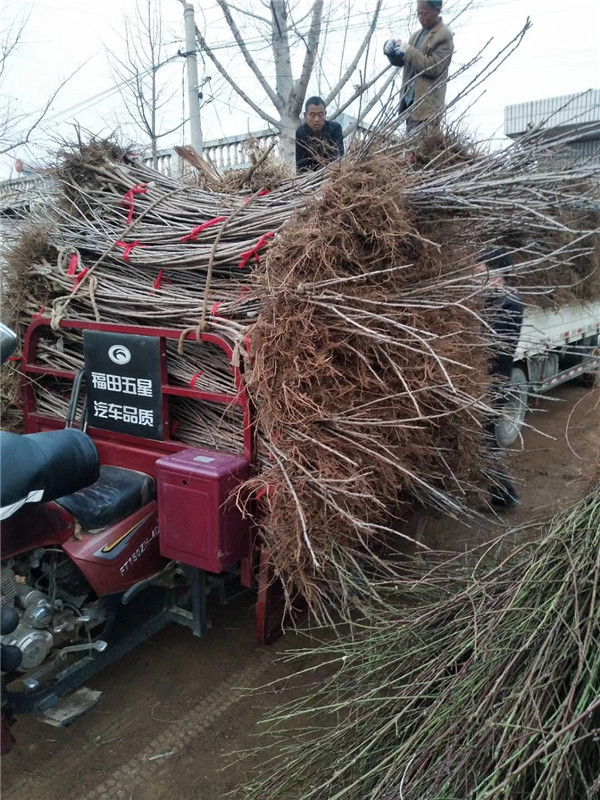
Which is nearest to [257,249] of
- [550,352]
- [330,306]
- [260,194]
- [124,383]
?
[330,306]

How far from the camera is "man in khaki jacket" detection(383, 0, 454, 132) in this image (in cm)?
436

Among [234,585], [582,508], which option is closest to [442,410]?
[582,508]

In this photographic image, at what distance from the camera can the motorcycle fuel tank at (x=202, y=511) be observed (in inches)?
103

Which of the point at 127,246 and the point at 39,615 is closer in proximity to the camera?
the point at 39,615

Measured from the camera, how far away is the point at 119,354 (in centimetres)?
314

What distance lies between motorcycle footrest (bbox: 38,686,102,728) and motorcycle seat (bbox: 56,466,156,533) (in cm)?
68

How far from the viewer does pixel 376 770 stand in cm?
180

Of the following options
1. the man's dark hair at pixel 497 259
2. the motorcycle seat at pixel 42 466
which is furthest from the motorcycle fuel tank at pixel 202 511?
the man's dark hair at pixel 497 259

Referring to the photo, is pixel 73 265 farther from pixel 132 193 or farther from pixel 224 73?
pixel 224 73

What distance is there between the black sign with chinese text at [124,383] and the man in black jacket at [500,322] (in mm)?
1626

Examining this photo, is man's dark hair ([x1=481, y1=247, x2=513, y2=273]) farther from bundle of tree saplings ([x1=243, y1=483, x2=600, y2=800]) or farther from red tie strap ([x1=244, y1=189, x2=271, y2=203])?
bundle of tree saplings ([x1=243, y1=483, x2=600, y2=800])

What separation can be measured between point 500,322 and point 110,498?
2.25 metres

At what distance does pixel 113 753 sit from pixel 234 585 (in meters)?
1.10

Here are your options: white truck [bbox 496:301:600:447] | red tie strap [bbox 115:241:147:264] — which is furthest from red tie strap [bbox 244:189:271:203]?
white truck [bbox 496:301:600:447]
